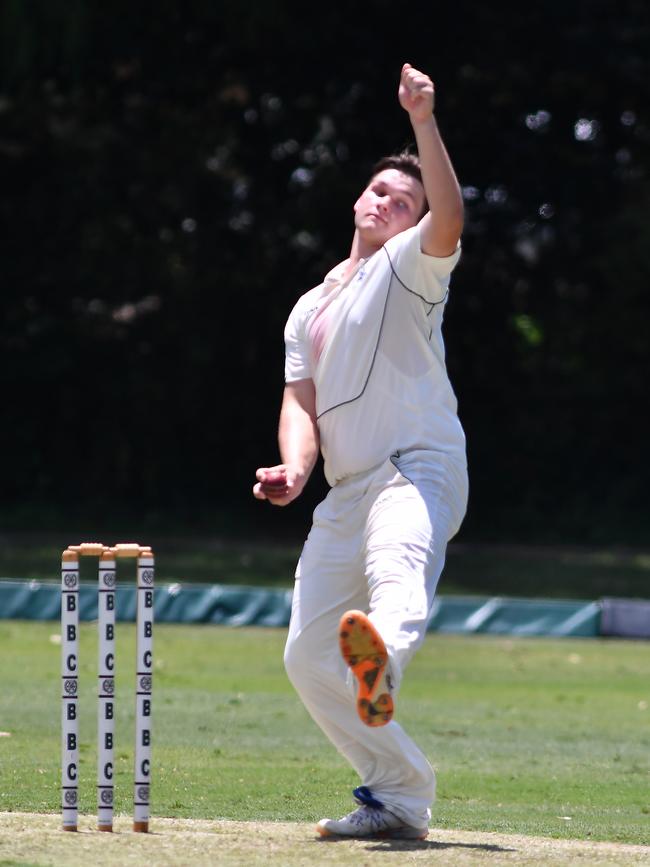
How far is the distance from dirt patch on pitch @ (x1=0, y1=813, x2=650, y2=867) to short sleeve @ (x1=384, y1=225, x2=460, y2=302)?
6.45 feet

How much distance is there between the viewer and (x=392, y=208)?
5.94 metres

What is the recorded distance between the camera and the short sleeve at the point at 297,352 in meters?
5.95

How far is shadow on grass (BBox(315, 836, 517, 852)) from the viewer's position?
18.0ft

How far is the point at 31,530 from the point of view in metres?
30.1

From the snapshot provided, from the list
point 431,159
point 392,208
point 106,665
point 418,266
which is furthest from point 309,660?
point 431,159

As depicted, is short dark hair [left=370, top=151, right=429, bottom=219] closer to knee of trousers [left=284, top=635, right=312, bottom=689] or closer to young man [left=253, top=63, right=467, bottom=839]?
young man [left=253, top=63, right=467, bottom=839]

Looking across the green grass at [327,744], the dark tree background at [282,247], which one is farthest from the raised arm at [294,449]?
the dark tree background at [282,247]

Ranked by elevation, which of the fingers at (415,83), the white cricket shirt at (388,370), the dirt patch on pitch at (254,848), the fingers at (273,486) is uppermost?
the fingers at (415,83)

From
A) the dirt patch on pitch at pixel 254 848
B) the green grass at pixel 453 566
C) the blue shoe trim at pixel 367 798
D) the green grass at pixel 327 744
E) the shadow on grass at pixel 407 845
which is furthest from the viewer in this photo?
the green grass at pixel 453 566

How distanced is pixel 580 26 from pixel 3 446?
14215 mm

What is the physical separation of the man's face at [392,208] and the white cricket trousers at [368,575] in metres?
0.91

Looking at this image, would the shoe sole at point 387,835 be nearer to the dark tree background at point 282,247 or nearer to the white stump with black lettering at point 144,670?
the white stump with black lettering at point 144,670

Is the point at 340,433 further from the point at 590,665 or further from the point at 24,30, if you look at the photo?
the point at 24,30

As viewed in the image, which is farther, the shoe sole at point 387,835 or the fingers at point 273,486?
the shoe sole at point 387,835
